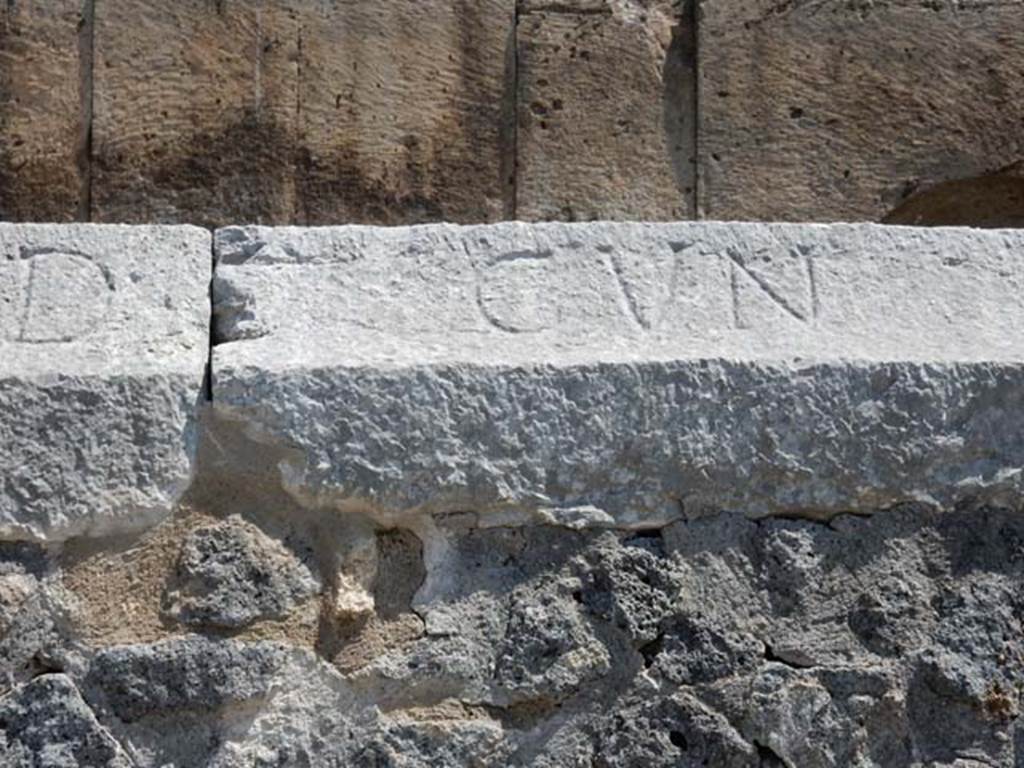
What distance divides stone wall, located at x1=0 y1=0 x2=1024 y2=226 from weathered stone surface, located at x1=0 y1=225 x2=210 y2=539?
1.07m

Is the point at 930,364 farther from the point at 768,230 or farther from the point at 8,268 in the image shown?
the point at 8,268

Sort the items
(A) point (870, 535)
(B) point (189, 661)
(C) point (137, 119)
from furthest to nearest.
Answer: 1. (C) point (137, 119)
2. (A) point (870, 535)
3. (B) point (189, 661)

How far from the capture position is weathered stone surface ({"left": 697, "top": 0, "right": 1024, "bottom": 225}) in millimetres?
4176

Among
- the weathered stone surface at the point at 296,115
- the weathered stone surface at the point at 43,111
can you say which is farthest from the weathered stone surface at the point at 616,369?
the weathered stone surface at the point at 43,111

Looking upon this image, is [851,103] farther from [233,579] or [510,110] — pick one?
[233,579]

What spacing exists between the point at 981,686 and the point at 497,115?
166cm

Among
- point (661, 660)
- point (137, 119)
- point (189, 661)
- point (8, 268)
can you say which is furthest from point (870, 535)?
point (137, 119)

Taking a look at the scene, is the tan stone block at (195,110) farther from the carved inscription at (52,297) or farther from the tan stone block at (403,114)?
the carved inscription at (52,297)

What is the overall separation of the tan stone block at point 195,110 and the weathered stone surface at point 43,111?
38mm

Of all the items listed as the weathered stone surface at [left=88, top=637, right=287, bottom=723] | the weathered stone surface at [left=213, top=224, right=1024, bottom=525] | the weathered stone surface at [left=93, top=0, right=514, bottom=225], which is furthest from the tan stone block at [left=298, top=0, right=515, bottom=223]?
the weathered stone surface at [left=88, top=637, right=287, bottom=723]

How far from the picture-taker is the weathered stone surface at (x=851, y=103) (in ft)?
13.7

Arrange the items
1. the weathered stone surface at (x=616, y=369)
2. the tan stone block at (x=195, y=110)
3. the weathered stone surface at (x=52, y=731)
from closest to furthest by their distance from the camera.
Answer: the weathered stone surface at (x=52, y=731) → the weathered stone surface at (x=616, y=369) → the tan stone block at (x=195, y=110)

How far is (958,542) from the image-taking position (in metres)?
3.03

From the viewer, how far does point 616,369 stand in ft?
9.73
